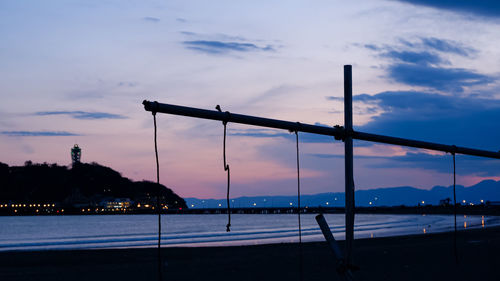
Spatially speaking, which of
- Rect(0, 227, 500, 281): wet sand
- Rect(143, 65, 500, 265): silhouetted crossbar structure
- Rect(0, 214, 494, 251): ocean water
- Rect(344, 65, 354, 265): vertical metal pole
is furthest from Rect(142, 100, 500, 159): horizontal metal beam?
Rect(0, 214, 494, 251): ocean water

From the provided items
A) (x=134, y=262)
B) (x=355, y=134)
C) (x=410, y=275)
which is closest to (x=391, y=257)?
(x=410, y=275)

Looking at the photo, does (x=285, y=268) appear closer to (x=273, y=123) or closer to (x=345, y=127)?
(x=345, y=127)

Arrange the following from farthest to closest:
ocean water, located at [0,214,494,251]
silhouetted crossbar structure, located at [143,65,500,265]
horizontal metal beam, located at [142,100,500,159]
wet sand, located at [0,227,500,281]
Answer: ocean water, located at [0,214,494,251] < wet sand, located at [0,227,500,281] < silhouetted crossbar structure, located at [143,65,500,265] < horizontal metal beam, located at [142,100,500,159]

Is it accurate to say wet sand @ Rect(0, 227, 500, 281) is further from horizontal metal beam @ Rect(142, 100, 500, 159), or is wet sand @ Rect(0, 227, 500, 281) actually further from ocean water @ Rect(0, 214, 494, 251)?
ocean water @ Rect(0, 214, 494, 251)

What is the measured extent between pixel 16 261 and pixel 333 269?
14259mm

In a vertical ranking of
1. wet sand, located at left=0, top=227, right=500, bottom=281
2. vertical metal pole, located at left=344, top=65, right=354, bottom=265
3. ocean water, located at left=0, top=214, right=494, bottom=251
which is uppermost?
vertical metal pole, located at left=344, top=65, right=354, bottom=265

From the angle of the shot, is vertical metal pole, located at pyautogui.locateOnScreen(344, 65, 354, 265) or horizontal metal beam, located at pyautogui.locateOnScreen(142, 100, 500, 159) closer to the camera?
horizontal metal beam, located at pyautogui.locateOnScreen(142, 100, 500, 159)

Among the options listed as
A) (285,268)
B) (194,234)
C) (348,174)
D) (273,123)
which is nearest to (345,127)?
(348,174)

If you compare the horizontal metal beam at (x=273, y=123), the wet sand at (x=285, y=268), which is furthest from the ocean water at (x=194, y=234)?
the horizontal metal beam at (x=273, y=123)

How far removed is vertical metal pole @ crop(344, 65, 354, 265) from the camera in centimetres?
621

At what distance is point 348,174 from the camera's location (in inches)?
252

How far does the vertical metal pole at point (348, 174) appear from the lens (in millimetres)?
6215

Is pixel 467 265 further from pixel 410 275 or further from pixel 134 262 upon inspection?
pixel 134 262

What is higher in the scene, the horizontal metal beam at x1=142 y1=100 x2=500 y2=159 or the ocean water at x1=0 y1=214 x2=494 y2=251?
the horizontal metal beam at x1=142 y1=100 x2=500 y2=159
